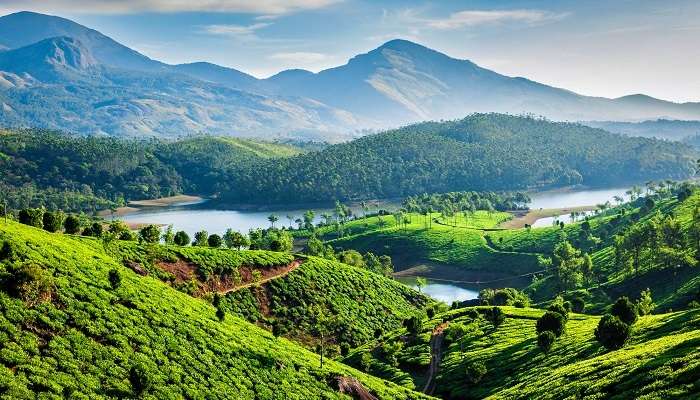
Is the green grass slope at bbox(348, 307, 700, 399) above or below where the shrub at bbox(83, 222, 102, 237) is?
below

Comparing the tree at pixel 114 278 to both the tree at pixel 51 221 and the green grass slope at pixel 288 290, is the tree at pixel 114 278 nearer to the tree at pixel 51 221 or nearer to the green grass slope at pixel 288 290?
the green grass slope at pixel 288 290

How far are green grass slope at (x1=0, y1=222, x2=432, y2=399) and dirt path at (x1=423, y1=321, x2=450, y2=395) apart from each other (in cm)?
1260

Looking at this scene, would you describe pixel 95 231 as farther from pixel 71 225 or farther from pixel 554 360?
pixel 554 360

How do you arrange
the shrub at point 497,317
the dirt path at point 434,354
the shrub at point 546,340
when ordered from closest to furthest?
the shrub at point 546,340
the dirt path at point 434,354
the shrub at point 497,317

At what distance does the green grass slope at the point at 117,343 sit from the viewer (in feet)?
164

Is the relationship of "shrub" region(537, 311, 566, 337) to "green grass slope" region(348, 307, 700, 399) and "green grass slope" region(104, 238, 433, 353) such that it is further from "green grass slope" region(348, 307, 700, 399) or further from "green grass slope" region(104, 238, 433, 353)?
"green grass slope" region(104, 238, 433, 353)

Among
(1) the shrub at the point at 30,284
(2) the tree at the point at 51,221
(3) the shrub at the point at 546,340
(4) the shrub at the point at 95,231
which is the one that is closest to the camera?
(1) the shrub at the point at 30,284

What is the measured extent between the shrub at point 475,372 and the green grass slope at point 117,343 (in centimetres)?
1183

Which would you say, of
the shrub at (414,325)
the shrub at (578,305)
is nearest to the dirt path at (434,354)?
the shrub at (414,325)

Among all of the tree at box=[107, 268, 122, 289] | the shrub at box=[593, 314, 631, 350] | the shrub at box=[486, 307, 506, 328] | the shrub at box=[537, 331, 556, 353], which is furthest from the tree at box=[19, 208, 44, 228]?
the shrub at box=[593, 314, 631, 350]

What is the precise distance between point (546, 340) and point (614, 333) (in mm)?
11614

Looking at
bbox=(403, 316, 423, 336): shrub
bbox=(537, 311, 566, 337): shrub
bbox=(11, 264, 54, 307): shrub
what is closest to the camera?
bbox=(11, 264, 54, 307): shrub

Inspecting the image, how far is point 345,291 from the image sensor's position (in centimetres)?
13575

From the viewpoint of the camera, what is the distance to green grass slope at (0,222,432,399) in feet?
164
